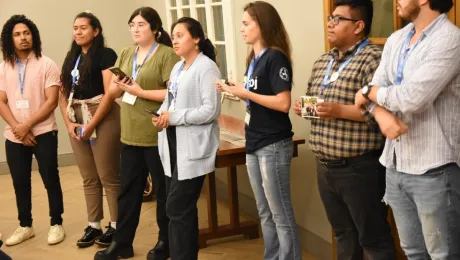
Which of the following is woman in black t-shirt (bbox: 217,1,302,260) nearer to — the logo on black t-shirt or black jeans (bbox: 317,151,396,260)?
the logo on black t-shirt

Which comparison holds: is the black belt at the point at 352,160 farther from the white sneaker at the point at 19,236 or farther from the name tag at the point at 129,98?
the white sneaker at the point at 19,236

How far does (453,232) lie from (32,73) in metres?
3.34

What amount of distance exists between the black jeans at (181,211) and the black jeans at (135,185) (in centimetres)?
33

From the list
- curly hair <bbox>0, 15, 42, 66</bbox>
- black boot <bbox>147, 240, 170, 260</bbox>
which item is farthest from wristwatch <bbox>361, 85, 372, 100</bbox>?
curly hair <bbox>0, 15, 42, 66</bbox>

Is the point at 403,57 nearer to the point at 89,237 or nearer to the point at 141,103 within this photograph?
the point at 141,103

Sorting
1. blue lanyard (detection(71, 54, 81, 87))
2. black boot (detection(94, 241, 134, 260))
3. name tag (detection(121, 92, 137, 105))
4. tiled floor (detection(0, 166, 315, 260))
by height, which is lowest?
tiled floor (detection(0, 166, 315, 260))

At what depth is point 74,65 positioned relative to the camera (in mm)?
4578

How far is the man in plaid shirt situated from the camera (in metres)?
2.90

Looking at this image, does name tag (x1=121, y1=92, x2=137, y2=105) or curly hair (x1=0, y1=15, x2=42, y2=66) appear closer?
name tag (x1=121, y1=92, x2=137, y2=105)

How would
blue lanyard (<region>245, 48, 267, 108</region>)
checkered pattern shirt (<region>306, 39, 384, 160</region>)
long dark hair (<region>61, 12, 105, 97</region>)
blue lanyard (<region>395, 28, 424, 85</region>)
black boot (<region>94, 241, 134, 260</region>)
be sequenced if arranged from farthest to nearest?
long dark hair (<region>61, 12, 105, 97</region>) → black boot (<region>94, 241, 134, 260</region>) → blue lanyard (<region>245, 48, 267, 108</region>) → checkered pattern shirt (<region>306, 39, 384, 160</region>) → blue lanyard (<region>395, 28, 424, 85</region>)

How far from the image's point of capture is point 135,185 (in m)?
4.24

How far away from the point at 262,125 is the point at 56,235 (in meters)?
2.32

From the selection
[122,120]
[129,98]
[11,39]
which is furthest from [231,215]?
[11,39]

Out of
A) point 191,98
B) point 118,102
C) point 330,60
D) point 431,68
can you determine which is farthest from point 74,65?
point 431,68
